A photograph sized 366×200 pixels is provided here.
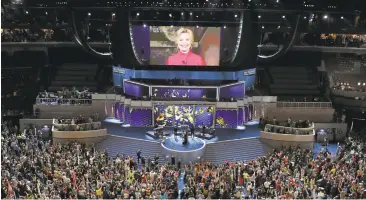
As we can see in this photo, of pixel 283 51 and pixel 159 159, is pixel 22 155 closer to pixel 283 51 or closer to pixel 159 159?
pixel 159 159

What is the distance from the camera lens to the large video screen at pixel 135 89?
3425 cm

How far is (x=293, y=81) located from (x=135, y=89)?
15006mm

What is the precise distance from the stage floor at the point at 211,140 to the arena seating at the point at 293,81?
6.18 meters

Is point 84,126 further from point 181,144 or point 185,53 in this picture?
point 185,53

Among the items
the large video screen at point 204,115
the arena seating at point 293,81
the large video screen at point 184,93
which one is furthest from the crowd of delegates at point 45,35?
the arena seating at point 293,81

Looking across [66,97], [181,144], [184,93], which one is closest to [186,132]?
[181,144]

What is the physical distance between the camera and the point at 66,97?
3475 centimetres

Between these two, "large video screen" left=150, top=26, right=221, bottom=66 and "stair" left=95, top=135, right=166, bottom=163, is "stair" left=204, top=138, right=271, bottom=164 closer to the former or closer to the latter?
"stair" left=95, top=135, right=166, bottom=163

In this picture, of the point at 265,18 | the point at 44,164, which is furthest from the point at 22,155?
the point at 265,18

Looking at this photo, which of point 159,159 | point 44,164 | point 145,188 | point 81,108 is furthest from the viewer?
point 81,108

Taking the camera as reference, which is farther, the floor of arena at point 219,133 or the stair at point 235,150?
the floor of arena at point 219,133

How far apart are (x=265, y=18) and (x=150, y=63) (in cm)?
1221

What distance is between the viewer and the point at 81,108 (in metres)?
34.5

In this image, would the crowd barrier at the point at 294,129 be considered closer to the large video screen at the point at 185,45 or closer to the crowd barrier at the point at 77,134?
the large video screen at the point at 185,45
